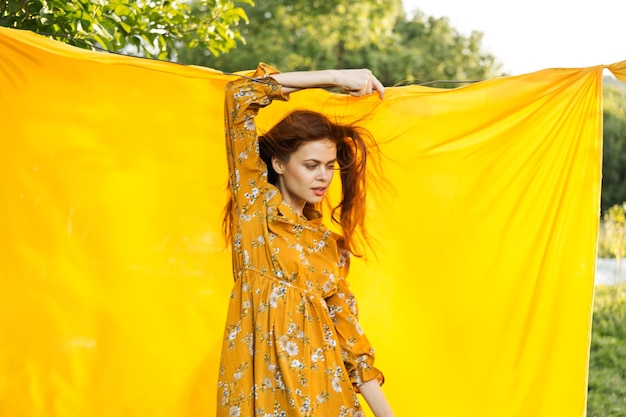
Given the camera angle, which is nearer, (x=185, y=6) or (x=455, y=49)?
(x=185, y=6)

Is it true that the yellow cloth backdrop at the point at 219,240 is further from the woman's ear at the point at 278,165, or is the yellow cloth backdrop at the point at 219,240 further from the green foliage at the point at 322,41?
the green foliage at the point at 322,41

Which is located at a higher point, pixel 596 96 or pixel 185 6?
pixel 185 6

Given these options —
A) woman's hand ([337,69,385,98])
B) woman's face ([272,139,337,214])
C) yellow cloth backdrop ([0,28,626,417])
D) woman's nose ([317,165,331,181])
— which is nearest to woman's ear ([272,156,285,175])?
woman's face ([272,139,337,214])

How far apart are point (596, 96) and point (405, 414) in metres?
1.53

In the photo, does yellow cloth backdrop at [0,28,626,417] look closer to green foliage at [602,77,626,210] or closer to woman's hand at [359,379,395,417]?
woman's hand at [359,379,395,417]

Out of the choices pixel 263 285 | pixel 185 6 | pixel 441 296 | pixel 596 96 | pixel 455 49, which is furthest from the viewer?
pixel 455 49

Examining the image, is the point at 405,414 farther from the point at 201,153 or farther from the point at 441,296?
the point at 201,153

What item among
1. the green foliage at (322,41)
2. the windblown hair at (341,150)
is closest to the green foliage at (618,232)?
the windblown hair at (341,150)

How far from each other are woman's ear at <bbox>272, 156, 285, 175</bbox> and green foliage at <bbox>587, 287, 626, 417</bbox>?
12.2ft

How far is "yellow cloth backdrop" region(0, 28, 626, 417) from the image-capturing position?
3.58m

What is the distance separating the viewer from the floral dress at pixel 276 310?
114 inches

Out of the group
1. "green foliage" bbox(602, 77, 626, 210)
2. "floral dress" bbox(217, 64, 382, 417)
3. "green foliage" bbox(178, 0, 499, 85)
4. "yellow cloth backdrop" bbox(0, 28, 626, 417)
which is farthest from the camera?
"green foliage" bbox(178, 0, 499, 85)

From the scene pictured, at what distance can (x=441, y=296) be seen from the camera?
12.5 feet

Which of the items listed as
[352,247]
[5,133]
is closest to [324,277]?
[352,247]
